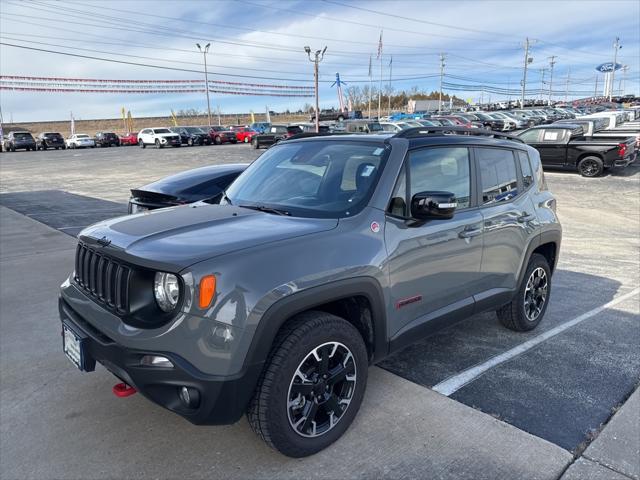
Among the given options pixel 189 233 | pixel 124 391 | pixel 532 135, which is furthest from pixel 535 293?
pixel 532 135

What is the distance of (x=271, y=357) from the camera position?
252cm

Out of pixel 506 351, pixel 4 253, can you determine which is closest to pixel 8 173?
pixel 4 253

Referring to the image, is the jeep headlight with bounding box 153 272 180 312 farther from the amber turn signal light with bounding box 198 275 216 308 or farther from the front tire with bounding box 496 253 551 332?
the front tire with bounding box 496 253 551 332

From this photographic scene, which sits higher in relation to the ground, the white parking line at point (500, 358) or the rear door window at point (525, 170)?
the rear door window at point (525, 170)

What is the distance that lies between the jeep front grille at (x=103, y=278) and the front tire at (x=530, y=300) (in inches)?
127

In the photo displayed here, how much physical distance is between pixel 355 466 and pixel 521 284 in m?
Answer: 2.42

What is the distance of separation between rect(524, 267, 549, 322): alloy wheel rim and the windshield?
2113mm

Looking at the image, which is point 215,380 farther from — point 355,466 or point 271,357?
point 355,466

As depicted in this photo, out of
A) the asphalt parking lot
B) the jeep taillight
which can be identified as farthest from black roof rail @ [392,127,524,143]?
the jeep taillight

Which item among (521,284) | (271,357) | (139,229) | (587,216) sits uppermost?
(139,229)

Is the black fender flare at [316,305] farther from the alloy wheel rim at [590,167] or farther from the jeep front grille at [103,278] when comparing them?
the alloy wheel rim at [590,167]

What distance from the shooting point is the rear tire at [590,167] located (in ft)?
55.8

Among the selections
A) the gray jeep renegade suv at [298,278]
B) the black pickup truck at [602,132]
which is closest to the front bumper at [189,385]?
the gray jeep renegade suv at [298,278]

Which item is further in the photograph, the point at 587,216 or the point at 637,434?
the point at 587,216
